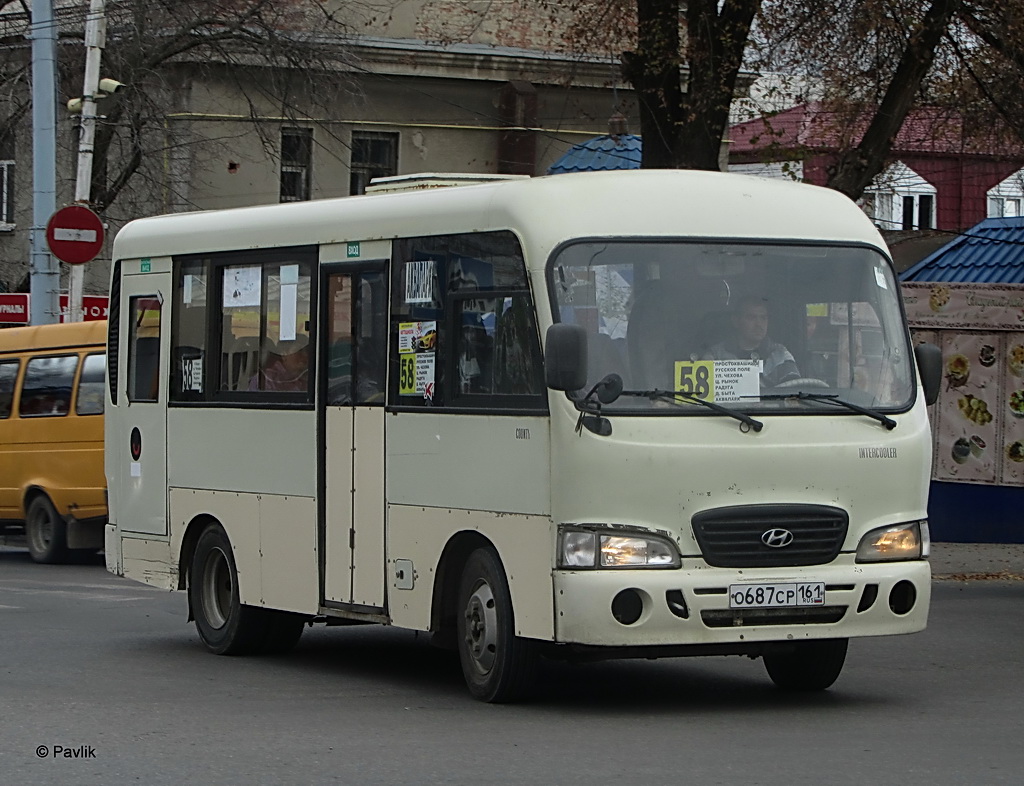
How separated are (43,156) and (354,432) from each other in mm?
14195

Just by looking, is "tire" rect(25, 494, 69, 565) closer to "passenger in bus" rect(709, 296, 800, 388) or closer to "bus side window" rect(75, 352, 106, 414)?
"bus side window" rect(75, 352, 106, 414)

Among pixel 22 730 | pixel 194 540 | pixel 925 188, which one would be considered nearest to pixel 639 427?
pixel 22 730

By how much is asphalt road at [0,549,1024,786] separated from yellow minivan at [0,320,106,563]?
6.69 metres

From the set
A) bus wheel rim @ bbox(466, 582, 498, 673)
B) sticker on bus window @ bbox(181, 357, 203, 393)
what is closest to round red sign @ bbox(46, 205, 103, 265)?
sticker on bus window @ bbox(181, 357, 203, 393)

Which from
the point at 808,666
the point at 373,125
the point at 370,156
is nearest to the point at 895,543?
the point at 808,666

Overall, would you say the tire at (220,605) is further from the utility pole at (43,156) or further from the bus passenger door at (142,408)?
the utility pole at (43,156)

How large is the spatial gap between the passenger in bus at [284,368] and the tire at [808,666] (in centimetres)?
294

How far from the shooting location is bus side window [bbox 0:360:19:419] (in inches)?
848

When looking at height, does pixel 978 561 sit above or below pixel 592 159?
below

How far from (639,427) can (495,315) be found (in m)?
1.00

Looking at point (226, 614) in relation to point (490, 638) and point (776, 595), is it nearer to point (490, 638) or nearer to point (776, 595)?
point (490, 638)

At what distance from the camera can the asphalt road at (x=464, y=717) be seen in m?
7.71

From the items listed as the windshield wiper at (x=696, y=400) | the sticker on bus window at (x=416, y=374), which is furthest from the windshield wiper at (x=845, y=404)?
the sticker on bus window at (x=416, y=374)

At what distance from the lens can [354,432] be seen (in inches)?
424
